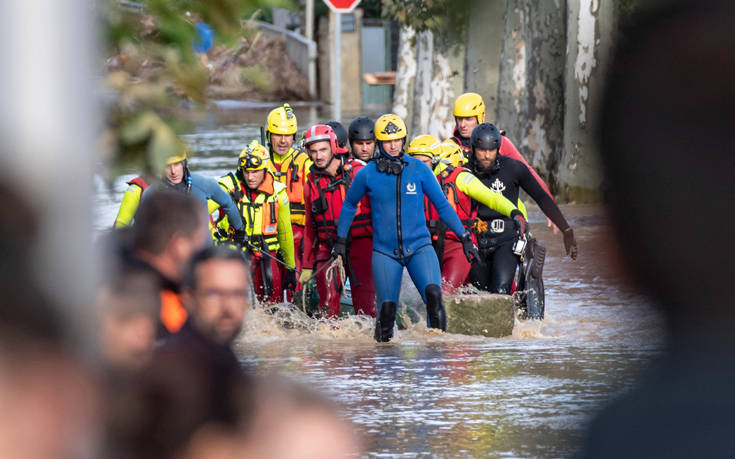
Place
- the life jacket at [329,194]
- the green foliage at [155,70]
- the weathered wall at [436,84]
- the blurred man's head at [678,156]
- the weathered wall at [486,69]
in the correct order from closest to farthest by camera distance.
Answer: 1. the blurred man's head at [678,156]
2. the green foliage at [155,70]
3. the life jacket at [329,194]
4. the weathered wall at [486,69]
5. the weathered wall at [436,84]

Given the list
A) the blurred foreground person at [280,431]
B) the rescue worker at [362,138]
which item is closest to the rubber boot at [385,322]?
the rescue worker at [362,138]

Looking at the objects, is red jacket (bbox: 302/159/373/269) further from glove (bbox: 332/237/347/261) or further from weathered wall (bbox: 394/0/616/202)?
weathered wall (bbox: 394/0/616/202)

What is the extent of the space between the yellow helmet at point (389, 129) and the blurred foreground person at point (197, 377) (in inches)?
260

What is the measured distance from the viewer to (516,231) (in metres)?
11.5

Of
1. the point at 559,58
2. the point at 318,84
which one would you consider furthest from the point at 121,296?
the point at 318,84

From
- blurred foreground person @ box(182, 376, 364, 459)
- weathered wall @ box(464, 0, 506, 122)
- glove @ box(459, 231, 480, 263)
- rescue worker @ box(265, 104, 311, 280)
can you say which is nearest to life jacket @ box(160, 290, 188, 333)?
blurred foreground person @ box(182, 376, 364, 459)

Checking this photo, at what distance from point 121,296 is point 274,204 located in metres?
8.77

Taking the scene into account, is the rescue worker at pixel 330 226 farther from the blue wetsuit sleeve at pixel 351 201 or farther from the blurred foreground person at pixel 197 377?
the blurred foreground person at pixel 197 377

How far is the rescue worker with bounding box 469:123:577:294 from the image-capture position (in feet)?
37.8

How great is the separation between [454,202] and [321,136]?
118cm

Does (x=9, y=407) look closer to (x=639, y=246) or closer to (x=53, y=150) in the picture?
(x=53, y=150)

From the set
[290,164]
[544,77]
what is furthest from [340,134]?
[544,77]

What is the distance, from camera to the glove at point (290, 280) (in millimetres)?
12586

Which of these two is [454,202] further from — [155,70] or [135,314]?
[155,70]
